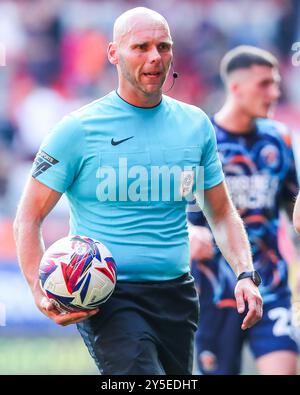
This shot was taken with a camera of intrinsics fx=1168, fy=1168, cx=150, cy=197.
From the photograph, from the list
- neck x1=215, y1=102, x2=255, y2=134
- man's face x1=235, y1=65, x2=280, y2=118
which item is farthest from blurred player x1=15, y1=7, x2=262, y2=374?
man's face x1=235, y1=65, x2=280, y2=118

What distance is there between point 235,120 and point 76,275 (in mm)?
3674

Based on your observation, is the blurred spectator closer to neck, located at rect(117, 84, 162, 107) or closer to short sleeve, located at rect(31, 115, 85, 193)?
neck, located at rect(117, 84, 162, 107)

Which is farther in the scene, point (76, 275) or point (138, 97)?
point (138, 97)

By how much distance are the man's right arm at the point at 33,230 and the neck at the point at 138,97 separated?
0.65 m

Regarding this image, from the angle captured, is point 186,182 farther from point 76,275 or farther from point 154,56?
point 76,275

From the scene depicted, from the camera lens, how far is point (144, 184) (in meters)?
5.89

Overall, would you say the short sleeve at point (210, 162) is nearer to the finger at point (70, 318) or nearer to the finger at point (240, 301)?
the finger at point (240, 301)

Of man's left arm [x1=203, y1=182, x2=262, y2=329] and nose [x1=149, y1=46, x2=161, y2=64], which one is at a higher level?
nose [x1=149, y1=46, x2=161, y2=64]

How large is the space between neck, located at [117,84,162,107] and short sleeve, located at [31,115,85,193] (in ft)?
1.19

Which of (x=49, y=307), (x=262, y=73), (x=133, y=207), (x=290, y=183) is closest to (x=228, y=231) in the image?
(x=133, y=207)

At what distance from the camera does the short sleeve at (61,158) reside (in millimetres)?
5777

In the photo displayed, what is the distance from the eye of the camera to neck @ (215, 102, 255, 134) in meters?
8.91

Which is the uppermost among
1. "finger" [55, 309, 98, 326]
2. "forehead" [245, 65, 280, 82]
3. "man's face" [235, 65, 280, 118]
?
"forehead" [245, 65, 280, 82]

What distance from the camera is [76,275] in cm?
558
